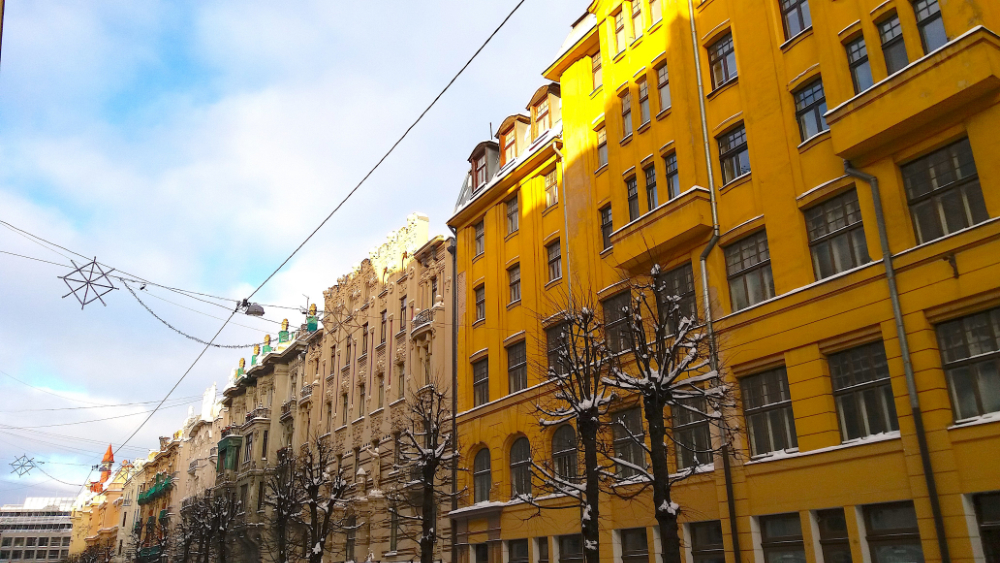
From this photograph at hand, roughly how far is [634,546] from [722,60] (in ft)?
49.8

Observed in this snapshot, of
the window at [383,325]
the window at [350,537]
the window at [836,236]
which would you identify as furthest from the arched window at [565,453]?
the window at [350,537]

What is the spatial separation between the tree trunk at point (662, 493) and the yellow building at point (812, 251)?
363 cm

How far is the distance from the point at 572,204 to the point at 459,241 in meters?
8.88

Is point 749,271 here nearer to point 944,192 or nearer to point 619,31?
point 944,192

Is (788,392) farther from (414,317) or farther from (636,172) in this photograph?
(414,317)

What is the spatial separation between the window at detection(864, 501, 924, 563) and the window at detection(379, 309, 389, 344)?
29.3m

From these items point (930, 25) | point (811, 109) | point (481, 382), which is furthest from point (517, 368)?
point (930, 25)

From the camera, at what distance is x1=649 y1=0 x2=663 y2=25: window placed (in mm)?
26208

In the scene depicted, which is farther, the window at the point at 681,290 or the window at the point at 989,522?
the window at the point at 681,290

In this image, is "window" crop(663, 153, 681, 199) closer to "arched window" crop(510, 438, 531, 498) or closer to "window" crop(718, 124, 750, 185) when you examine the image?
"window" crop(718, 124, 750, 185)

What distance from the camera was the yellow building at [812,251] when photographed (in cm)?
1611

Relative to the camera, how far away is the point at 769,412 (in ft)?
65.7

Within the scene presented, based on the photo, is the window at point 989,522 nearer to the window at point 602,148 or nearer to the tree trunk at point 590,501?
the tree trunk at point 590,501

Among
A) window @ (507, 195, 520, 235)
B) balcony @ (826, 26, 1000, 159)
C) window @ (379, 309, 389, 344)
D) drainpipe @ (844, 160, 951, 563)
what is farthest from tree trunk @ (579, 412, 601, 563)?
window @ (379, 309, 389, 344)
